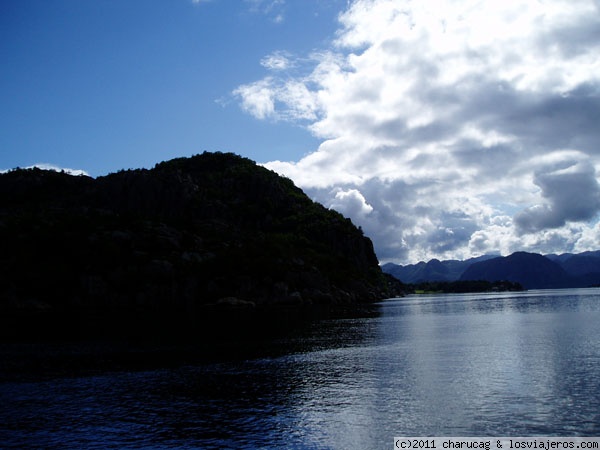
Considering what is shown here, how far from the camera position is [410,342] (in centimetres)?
8019

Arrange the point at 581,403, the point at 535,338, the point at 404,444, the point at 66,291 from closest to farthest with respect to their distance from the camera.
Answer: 1. the point at 404,444
2. the point at 581,403
3. the point at 535,338
4. the point at 66,291

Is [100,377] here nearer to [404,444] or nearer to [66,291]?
[404,444]

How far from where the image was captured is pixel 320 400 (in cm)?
4244

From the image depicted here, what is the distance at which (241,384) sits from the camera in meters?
49.7

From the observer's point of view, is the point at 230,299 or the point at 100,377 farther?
the point at 230,299

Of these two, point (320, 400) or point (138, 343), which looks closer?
point (320, 400)

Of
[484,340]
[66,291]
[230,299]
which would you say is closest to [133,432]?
[484,340]

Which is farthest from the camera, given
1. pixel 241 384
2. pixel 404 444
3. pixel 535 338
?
pixel 535 338

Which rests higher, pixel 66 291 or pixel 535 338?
pixel 66 291

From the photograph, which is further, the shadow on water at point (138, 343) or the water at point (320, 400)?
the shadow on water at point (138, 343)

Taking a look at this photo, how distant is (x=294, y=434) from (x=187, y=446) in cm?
737

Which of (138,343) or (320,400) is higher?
(138,343)

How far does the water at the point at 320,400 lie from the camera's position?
33031mm

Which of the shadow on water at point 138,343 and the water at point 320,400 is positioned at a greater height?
the shadow on water at point 138,343
